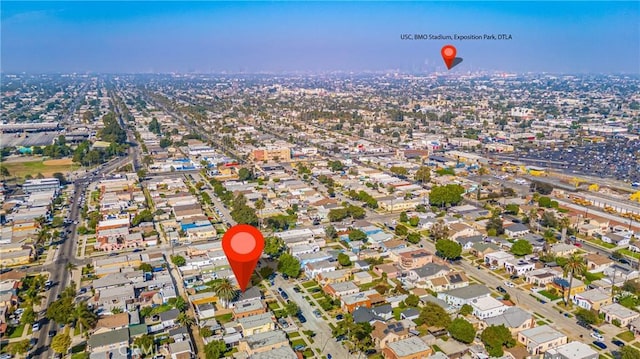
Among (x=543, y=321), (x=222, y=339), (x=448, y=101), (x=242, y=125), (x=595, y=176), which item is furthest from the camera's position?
(x=448, y=101)

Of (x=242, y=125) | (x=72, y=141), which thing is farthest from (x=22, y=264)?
(x=242, y=125)

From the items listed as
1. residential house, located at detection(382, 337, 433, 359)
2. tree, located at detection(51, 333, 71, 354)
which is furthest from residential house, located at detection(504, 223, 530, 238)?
tree, located at detection(51, 333, 71, 354)

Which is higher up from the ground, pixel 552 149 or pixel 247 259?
pixel 247 259

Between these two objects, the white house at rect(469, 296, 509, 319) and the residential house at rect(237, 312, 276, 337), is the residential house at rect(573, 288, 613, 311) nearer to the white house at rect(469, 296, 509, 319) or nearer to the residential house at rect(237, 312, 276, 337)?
the white house at rect(469, 296, 509, 319)

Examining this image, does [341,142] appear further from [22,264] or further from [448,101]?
[448,101]

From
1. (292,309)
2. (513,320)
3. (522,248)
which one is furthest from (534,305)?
(292,309)

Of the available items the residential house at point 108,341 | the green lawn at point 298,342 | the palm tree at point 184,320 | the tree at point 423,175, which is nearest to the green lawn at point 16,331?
the residential house at point 108,341
